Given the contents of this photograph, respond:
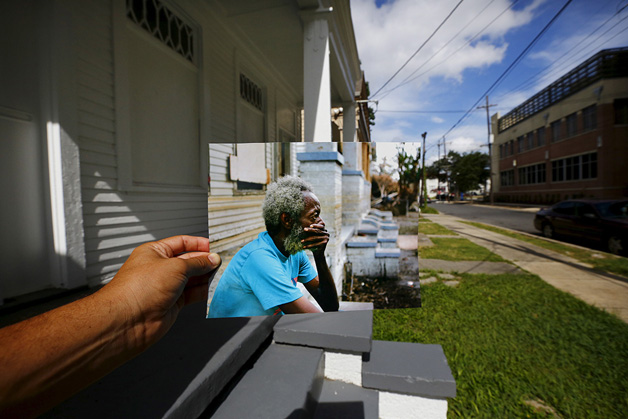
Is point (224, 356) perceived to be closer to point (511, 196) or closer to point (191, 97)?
point (191, 97)

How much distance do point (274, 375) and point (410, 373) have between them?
0.76m

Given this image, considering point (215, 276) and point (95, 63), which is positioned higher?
point (95, 63)

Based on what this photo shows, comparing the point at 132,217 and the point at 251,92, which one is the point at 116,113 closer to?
the point at 132,217

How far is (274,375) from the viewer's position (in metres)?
1.40

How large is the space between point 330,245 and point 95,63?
2853 millimetres

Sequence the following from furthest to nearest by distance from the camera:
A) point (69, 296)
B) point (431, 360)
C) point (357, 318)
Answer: point (69, 296)
point (357, 318)
point (431, 360)

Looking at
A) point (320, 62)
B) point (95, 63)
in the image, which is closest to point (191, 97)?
point (95, 63)

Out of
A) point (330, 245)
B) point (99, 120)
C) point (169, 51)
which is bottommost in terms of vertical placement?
point (330, 245)

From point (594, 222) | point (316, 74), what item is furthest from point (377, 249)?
point (594, 222)

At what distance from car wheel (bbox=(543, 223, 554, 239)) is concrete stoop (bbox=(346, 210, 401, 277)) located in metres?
9.41

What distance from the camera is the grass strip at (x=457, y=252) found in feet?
18.8

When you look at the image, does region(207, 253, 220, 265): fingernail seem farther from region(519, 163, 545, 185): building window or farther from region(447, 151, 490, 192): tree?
region(447, 151, 490, 192): tree

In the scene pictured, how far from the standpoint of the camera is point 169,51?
322 cm

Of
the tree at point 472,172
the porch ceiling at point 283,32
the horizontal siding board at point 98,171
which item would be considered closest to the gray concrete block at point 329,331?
the horizontal siding board at point 98,171
